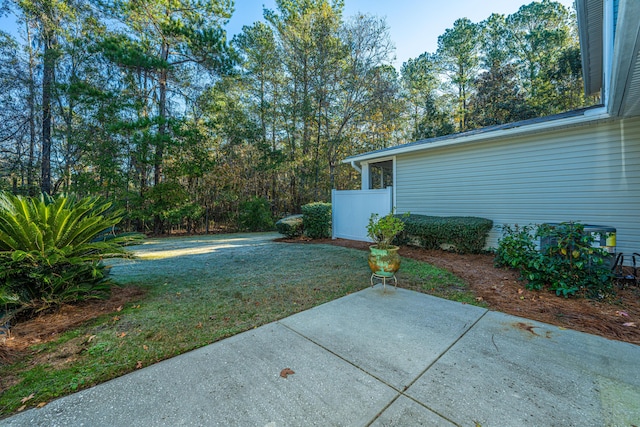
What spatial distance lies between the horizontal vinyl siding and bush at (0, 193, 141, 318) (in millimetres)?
6800

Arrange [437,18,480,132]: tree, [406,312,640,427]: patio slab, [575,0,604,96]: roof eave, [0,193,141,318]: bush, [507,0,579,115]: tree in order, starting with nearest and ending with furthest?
[406,312,640,427]: patio slab
[0,193,141,318]: bush
[575,0,604,96]: roof eave
[507,0,579,115]: tree
[437,18,480,132]: tree

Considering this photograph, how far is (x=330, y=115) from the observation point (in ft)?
50.0

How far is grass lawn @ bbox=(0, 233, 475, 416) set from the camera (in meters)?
1.81

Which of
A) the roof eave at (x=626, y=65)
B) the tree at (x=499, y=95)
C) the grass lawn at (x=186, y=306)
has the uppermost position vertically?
the tree at (x=499, y=95)

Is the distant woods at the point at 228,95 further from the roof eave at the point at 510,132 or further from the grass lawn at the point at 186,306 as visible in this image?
the roof eave at the point at 510,132

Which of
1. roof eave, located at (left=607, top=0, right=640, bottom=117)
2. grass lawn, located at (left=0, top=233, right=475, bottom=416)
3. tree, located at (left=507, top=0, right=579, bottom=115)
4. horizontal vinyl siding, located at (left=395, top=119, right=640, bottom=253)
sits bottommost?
grass lawn, located at (left=0, top=233, right=475, bottom=416)

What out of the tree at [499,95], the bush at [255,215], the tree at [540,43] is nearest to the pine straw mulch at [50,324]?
the bush at [255,215]

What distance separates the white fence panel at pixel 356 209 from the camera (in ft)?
23.1

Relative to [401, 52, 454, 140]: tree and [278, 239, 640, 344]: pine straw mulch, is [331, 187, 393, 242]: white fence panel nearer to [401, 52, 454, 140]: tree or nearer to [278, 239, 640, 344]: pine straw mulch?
[278, 239, 640, 344]: pine straw mulch

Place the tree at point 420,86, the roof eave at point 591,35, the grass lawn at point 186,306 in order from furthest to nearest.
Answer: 1. the tree at point 420,86
2. the roof eave at point 591,35
3. the grass lawn at point 186,306

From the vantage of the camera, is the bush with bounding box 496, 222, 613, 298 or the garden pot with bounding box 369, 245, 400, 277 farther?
the garden pot with bounding box 369, 245, 400, 277

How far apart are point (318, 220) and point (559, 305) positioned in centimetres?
631

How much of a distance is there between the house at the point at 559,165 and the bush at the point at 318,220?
2.14 meters

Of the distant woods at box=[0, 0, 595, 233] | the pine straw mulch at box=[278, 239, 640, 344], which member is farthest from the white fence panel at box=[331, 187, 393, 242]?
the distant woods at box=[0, 0, 595, 233]
